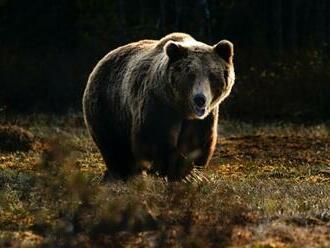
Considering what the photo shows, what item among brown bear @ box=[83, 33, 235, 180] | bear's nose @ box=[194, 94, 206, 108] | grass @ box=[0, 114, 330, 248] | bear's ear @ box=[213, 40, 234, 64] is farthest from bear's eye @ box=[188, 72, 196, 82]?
grass @ box=[0, 114, 330, 248]

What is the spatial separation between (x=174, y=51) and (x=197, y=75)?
392 millimetres

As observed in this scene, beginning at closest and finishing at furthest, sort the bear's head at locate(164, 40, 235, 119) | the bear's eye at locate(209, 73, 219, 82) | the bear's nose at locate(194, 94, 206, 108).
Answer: the bear's nose at locate(194, 94, 206, 108) → the bear's head at locate(164, 40, 235, 119) → the bear's eye at locate(209, 73, 219, 82)

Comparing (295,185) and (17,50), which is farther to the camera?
(17,50)

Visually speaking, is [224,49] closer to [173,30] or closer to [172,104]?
[172,104]

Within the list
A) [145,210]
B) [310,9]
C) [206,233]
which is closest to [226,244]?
[206,233]

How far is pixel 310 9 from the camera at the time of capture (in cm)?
3762

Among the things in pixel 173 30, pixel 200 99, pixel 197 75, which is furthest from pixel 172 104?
pixel 173 30

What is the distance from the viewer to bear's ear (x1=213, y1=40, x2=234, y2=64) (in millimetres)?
8898

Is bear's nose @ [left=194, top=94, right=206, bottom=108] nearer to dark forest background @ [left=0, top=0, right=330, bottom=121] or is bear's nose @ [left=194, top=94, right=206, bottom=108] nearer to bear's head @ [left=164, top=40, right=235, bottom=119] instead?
bear's head @ [left=164, top=40, right=235, bottom=119]

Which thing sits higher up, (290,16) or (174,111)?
(174,111)

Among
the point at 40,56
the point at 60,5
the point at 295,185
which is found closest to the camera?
the point at 295,185

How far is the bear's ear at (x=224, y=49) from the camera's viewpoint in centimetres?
890

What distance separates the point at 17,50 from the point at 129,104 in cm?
2014

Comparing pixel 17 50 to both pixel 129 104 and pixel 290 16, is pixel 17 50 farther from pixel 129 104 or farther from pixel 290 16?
pixel 129 104
